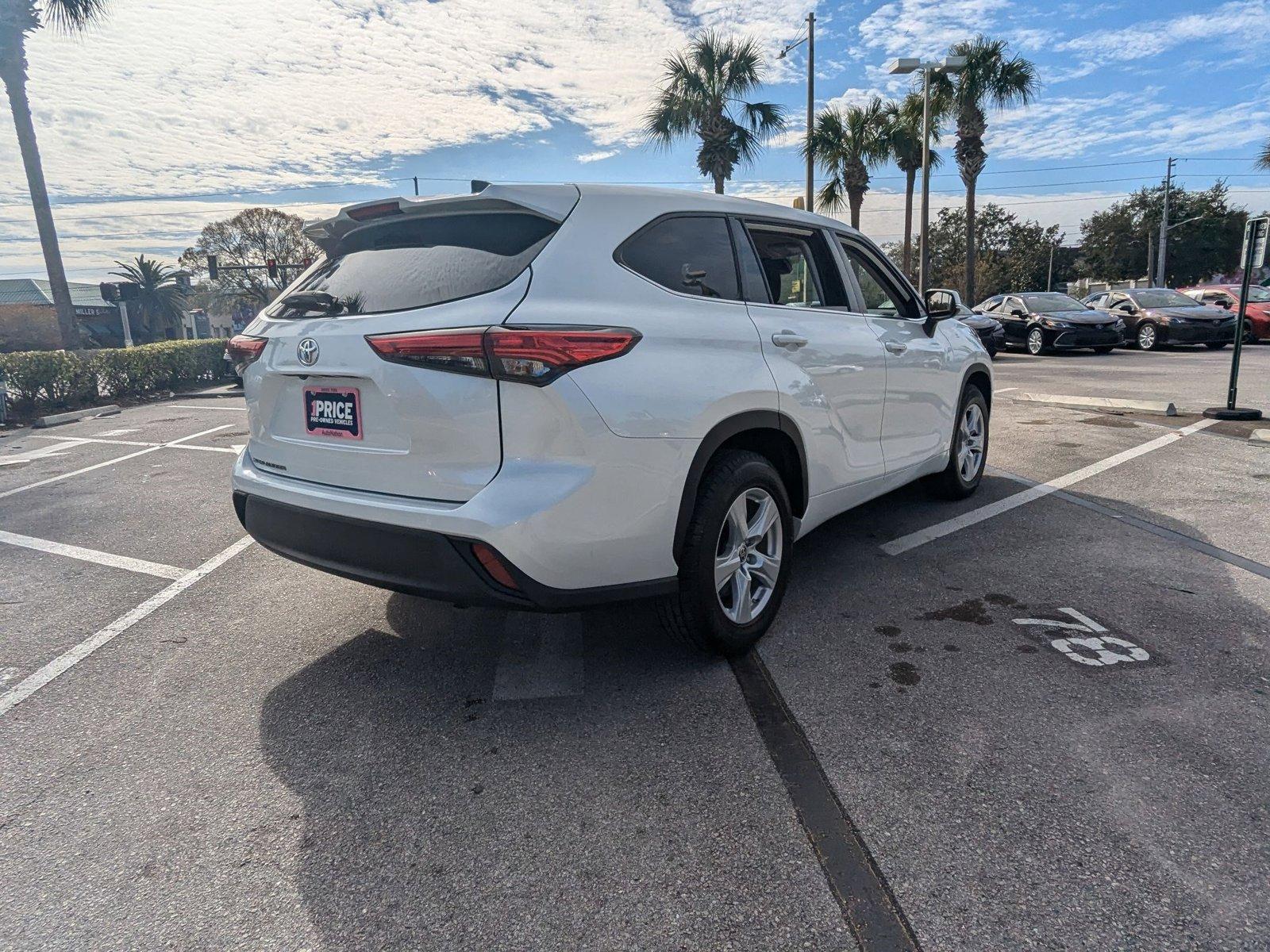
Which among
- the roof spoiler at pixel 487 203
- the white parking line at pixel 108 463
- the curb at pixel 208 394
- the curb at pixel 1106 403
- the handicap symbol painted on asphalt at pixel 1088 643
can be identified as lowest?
the curb at pixel 208 394

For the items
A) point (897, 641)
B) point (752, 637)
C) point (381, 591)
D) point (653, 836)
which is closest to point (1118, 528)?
point (897, 641)

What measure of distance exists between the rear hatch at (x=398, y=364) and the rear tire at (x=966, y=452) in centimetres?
360

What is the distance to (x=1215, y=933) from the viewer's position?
6.06 feet

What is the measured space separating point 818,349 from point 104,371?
714 inches

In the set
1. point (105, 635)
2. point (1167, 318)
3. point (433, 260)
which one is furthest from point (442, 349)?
point (1167, 318)

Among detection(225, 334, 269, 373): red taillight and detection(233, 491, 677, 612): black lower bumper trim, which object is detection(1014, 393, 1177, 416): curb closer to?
detection(233, 491, 677, 612): black lower bumper trim

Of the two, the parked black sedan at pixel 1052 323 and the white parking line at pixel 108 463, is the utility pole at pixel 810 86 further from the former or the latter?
the white parking line at pixel 108 463

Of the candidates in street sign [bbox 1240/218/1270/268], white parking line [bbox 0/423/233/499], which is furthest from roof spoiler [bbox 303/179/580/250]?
street sign [bbox 1240/218/1270/268]

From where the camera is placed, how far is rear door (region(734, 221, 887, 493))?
136 inches

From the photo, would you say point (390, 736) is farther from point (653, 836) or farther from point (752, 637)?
point (752, 637)

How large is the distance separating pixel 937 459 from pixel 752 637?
2.42 metres

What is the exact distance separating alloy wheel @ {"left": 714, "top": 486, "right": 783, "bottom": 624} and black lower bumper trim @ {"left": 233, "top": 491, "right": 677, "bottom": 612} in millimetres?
352

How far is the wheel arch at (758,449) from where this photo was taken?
2.93 m

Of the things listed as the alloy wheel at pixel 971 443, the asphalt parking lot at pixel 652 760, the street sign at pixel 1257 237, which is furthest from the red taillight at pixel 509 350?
the street sign at pixel 1257 237
